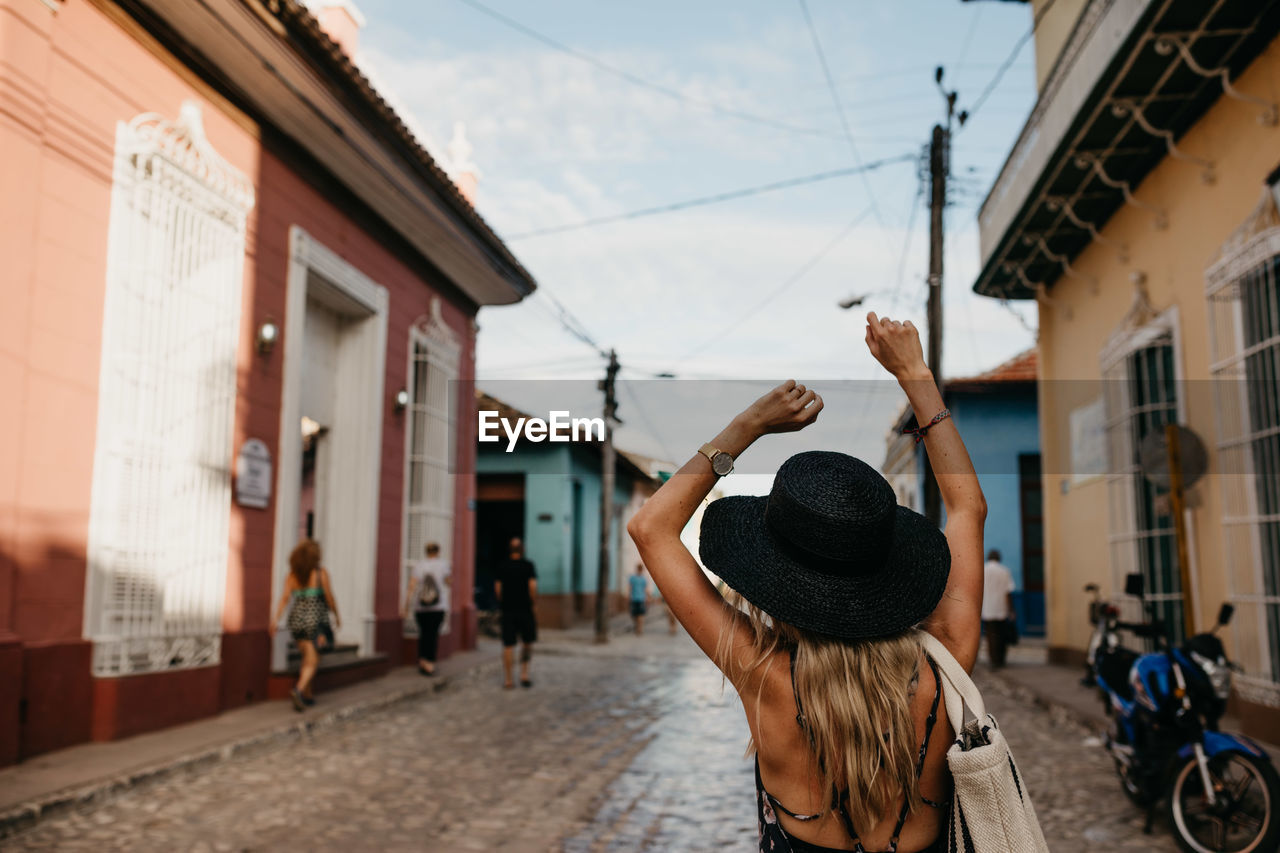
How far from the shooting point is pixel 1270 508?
26.0ft

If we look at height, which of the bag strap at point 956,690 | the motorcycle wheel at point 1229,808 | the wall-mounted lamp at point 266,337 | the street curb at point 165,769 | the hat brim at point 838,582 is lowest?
the street curb at point 165,769

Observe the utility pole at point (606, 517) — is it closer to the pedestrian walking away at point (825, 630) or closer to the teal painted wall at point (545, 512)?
the teal painted wall at point (545, 512)

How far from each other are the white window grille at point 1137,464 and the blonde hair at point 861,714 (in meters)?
9.41

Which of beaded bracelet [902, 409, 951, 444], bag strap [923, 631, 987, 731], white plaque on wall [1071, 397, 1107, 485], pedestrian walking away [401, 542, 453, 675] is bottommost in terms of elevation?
pedestrian walking away [401, 542, 453, 675]

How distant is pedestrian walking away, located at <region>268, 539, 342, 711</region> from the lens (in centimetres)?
959

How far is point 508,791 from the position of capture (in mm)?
6555

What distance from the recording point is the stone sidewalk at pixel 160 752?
5.72 meters

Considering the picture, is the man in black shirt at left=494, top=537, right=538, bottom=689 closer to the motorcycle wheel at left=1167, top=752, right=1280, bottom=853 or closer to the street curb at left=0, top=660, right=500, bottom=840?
the street curb at left=0, top=660, right=500, bottom=840

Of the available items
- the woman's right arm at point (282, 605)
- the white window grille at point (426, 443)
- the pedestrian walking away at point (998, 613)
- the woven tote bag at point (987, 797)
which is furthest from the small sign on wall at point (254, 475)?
the pedestrian walking away at point (998, 613)

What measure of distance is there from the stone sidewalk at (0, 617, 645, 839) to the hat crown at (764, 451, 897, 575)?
523cm

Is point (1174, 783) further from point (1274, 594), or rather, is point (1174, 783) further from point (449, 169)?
point (449, 169)

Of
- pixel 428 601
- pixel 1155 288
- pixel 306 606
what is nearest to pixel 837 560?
pixel 306 606

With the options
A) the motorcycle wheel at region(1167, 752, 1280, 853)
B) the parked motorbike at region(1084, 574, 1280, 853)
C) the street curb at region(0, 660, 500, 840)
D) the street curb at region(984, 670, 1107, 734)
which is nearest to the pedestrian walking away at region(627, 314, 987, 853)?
the motorcycle wheel at region(1167, 752, 1280, 853)

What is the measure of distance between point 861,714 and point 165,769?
20.7 ft
